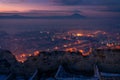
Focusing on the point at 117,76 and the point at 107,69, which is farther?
the point at 107,69

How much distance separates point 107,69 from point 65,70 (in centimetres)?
168

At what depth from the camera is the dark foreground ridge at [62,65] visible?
10102mm

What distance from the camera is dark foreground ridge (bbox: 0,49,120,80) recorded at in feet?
33.1

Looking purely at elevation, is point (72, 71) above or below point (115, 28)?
above

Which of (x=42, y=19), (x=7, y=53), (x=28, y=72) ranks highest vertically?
(x=7, y=53)

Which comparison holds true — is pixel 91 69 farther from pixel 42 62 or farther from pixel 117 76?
pixel 42 62

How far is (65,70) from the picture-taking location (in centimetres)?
1020

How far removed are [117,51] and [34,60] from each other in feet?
11.3

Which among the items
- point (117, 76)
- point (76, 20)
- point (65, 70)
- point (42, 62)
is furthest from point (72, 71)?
point (76, 20)

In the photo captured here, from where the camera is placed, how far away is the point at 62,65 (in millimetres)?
10492

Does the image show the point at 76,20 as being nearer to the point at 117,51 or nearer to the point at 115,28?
the point at 115,28

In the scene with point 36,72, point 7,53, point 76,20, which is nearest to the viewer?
point 36,72

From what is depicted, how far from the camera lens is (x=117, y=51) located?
10328mm

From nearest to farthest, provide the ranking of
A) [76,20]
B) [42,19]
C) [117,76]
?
1. [117,76]
2. [76,20]
3. [42,19]
